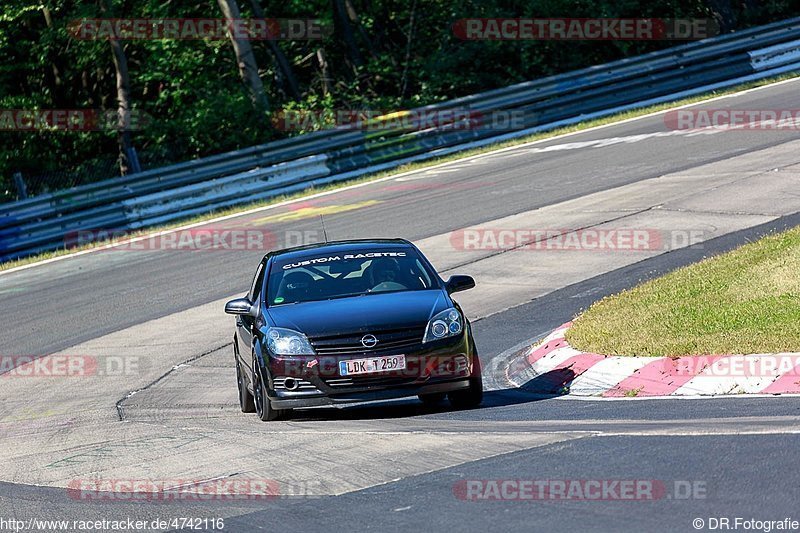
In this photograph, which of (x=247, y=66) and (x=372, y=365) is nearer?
(x=372, y=365)

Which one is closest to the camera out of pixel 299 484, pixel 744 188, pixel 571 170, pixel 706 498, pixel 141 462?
pixel 706 498

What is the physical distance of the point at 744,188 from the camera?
19047 millimetres

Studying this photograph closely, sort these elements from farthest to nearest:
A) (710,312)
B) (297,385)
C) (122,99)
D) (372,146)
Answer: (122,99) < (372,146) < (710,312) < (297,385)

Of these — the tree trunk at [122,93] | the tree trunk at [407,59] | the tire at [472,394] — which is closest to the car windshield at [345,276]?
the tire at [472,394]

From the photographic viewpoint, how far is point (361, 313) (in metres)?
10.3

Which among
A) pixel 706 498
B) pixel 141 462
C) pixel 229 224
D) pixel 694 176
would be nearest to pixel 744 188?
pixel 694 176

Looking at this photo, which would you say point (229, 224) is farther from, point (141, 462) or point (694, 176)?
point (141, 462)

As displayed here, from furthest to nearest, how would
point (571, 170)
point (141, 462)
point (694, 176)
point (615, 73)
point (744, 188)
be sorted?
1. point (615, 73)
2. point (571, 170)
3. point (694, 176)
4. point (744, 188)
5. point (141, 462)

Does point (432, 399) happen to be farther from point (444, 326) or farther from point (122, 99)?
point (122, 99)

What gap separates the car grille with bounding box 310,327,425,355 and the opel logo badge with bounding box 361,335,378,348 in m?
0.02

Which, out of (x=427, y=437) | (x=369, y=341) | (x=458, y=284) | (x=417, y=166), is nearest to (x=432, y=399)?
(x=458, y=284)

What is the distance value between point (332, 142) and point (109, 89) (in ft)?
35.3

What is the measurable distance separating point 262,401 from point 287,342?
65 centimetres

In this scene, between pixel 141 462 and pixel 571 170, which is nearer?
pixel 141 462
